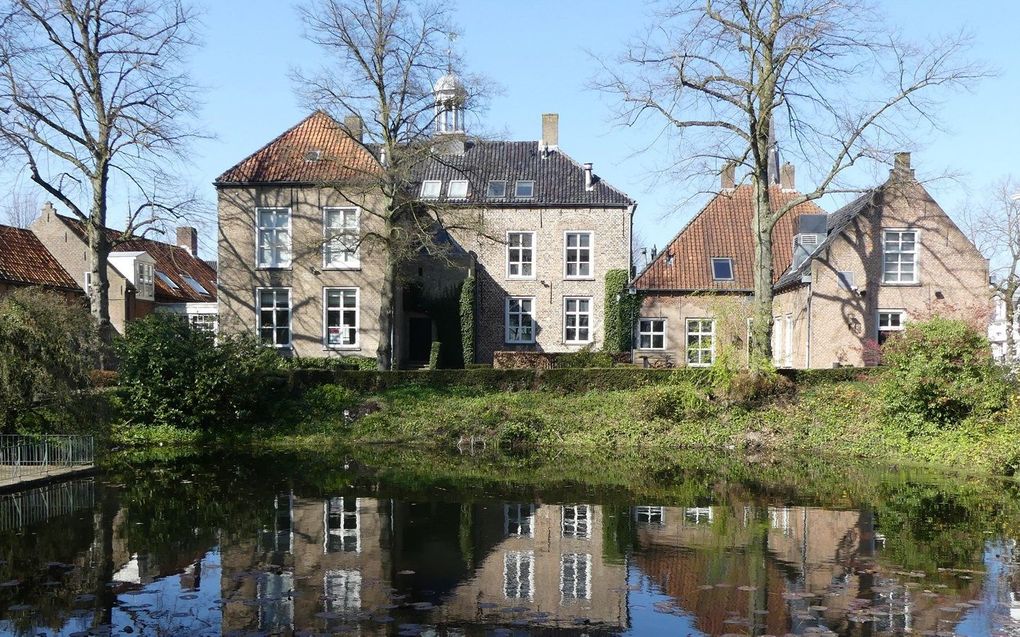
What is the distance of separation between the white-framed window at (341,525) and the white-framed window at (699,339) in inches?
868

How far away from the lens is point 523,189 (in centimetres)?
3584

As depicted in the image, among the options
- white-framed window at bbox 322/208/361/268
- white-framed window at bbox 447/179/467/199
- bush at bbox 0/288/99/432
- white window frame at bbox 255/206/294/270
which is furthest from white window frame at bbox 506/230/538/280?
bush at bbox 0/288/99/432

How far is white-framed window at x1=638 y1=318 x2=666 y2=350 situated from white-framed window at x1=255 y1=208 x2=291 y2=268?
13.1m

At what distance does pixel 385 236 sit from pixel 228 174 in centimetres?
718

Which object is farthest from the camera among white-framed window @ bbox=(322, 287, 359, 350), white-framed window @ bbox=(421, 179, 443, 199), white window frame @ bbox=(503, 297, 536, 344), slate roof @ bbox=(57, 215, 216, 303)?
slate roof @ bbox=(57, 215, 216, 303)

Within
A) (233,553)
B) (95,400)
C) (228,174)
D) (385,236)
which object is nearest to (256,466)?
(95,400)

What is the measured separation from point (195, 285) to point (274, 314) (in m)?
16.0

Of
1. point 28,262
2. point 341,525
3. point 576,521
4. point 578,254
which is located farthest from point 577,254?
point 341,525

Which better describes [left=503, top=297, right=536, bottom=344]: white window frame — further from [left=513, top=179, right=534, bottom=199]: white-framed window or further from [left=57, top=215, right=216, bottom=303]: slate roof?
[left=57, top=215, right=216, bottom=303]: slate roof

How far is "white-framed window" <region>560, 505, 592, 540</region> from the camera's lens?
11.4m

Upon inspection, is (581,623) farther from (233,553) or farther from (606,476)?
(606,476)

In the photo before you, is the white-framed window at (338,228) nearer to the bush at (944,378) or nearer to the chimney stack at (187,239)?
the bush at (944,378)

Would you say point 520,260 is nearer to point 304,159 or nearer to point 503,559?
point 304,159

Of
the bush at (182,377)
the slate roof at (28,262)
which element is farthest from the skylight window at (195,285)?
the bush at (182,377)
